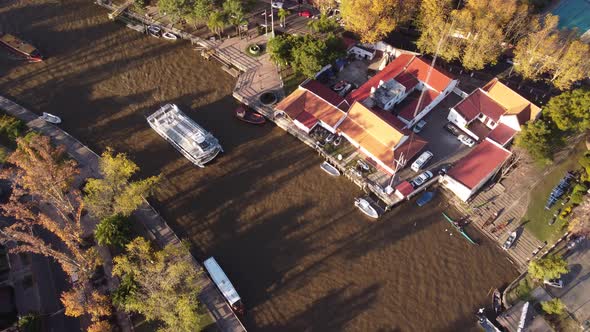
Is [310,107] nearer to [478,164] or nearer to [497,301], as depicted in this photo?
[478,164]

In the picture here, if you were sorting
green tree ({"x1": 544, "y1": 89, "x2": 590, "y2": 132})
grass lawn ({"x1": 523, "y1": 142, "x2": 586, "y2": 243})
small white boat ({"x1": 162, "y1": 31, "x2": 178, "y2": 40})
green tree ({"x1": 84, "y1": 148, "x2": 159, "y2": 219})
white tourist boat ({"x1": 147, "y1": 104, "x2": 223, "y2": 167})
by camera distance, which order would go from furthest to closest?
small white boat ({"x1": 162, "y1": 31, "x2": 178, "y2": 40}), white tourist boat ({"x1": 147, "y1": 104, "x2": 223, "y2": 167}), green tree ({"x1": 544, "y1": 89, "x2": 590, "y2": 132}), grass lawn ({"x1": 523, "y1": 142, "x2": 586, "y2": 243}), green tree ({"x1": 84, "y1": 148, "x2": 159, "y2": 219})

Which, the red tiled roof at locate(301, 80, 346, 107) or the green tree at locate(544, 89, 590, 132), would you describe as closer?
the green tree at locate(544, 89, 590, 132)

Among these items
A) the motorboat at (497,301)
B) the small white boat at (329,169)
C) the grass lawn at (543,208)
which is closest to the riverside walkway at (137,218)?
the small white boat at (329,169)

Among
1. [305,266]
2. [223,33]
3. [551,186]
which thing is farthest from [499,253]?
[223,33]

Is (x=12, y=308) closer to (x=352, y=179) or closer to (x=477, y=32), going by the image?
(x=352, y=179)

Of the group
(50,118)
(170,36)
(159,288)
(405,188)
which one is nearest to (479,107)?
(405,188)

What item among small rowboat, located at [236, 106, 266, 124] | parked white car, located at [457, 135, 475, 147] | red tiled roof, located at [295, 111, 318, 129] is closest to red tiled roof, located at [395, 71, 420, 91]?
parked white car, located at [457, 135, 475, 147]

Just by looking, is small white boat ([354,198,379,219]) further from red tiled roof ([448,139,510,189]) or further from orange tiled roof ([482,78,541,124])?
orange tiled roof ([482,78,541,124])
